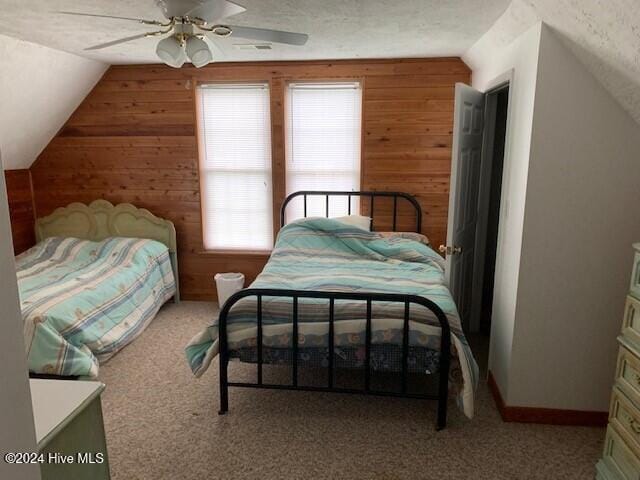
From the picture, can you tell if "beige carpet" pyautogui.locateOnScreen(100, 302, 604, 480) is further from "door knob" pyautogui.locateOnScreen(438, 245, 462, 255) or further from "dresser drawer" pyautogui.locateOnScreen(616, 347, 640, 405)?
"door knob" pyautogui.locateOnScreen(438, 245, 462, 255)

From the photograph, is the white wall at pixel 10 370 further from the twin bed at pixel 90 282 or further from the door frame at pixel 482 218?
the door frame at pixel 482 218

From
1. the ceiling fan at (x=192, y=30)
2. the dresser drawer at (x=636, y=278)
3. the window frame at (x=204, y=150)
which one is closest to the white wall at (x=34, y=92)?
the window frame at (x=204, y=150)

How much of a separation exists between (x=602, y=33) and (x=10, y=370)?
7.03 ft

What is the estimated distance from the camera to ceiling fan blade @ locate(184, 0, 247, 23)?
179 centimetres

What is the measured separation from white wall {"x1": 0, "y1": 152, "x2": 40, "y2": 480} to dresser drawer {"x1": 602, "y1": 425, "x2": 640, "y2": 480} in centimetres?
205

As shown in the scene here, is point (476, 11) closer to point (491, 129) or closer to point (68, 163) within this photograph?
point (491, 129)

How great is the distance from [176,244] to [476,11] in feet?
10.4

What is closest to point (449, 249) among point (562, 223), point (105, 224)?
point (562, 223)

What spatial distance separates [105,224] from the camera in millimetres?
4336

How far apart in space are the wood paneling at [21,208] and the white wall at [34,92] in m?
0.12

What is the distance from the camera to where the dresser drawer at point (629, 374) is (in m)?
1.79

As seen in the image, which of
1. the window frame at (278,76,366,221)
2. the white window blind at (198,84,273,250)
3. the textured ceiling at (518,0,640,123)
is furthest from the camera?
the white window blind at (198,84,273,250)

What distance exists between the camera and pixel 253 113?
13.4 ft

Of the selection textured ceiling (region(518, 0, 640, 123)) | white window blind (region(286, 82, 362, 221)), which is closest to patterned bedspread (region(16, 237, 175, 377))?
white window blind (region(286, 82, 362, 221))
